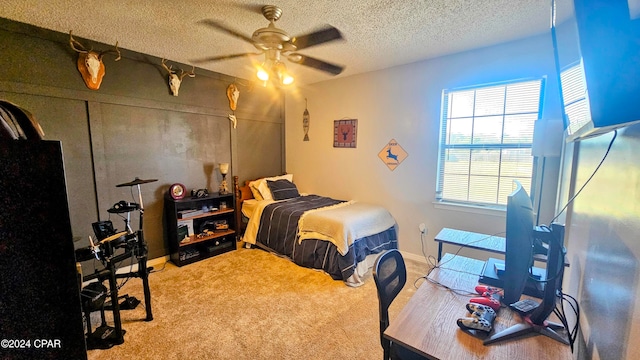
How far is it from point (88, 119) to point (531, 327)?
3841 millimetres

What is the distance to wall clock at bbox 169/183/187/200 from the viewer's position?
320 centimetres

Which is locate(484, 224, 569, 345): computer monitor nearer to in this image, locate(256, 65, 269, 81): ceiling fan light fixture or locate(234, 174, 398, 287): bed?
locate(234, 174, 398, 287): bed

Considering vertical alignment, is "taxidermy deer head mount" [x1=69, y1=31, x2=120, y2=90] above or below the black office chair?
above

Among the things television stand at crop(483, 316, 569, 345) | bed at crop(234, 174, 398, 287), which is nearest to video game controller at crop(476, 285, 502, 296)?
television stand at crop(483, 316, 569, 345)

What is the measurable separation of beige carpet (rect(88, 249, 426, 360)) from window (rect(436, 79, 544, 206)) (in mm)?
1193

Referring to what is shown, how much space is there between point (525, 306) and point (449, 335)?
45 cm

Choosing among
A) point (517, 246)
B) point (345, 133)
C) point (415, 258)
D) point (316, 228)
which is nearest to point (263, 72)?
point (316, 228)

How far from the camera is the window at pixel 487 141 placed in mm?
2656

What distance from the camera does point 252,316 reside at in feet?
7.29

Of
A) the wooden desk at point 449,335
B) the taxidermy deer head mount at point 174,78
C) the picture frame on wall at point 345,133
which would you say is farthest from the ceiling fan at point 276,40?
the wooden desk at point 449,335

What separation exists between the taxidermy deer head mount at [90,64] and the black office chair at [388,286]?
10.5 feet

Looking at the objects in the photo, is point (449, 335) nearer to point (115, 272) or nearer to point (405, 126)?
point (115, 272)

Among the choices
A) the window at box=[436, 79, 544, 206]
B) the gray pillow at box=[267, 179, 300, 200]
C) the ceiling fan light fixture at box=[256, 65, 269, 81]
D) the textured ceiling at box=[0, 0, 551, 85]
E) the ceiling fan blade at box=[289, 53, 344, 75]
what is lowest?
the gray pillow at box=[267, 179, 300, 200]

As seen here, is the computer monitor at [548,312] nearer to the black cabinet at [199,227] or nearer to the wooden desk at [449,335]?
the wooden desk at [449,335]
